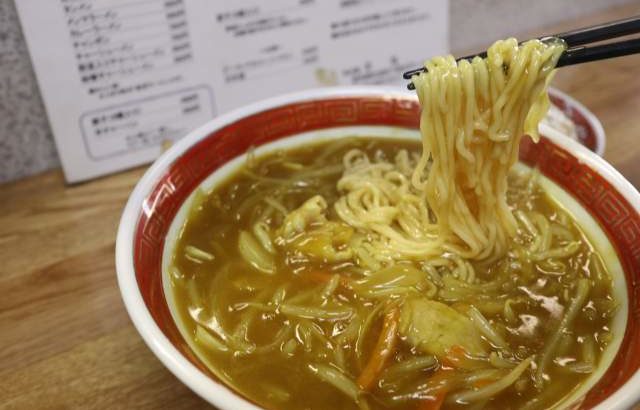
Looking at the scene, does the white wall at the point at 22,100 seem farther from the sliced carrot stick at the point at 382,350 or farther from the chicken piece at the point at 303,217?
the sliced carrot stick at the point at 382,350

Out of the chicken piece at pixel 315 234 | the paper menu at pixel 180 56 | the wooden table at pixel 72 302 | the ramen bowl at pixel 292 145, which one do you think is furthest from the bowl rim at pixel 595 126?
the chicken piece at pixel 315 234

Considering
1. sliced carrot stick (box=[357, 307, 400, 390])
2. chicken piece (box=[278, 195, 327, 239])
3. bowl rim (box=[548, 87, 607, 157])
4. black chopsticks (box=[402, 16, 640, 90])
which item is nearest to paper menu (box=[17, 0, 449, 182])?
bowl rim (box=[548, 87, 607, 157])

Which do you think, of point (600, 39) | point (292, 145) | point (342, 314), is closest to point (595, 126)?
point (600, 39)

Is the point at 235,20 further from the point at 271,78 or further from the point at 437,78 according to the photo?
the point at 437,78

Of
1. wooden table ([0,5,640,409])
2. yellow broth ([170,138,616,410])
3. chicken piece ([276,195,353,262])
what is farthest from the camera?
chicken piece ([276,195,353,262])

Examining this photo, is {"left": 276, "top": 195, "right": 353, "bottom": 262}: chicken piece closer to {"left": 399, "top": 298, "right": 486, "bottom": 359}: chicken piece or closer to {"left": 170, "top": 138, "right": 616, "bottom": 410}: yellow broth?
{"left": 170, "top": 138, "right": 616, "bottom": 410}: yellow broth

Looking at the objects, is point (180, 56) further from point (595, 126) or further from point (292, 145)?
A: point (595, 126)
